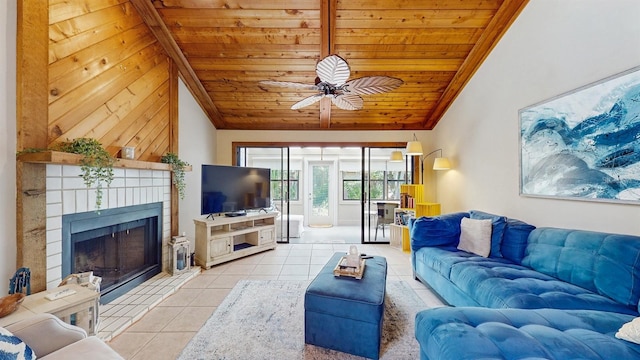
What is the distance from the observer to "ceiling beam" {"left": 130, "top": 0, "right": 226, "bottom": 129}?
2939 mm

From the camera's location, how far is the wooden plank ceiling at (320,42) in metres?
2.98

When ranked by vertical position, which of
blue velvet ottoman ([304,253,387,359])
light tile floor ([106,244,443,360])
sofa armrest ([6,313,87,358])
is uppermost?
sofa armrest ([6,313,87,358])

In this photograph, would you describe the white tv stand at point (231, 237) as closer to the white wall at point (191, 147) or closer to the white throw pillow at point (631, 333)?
the white wall at point (191, 147)

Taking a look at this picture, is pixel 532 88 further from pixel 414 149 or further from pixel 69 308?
pixel 69 308

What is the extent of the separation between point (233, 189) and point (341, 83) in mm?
2620

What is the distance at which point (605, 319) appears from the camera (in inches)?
56.9

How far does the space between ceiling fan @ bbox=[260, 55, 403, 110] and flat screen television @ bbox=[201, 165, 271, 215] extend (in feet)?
6.32

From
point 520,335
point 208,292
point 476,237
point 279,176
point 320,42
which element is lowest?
point 208,292

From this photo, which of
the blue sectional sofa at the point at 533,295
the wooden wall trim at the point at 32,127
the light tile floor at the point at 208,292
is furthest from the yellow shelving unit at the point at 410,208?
the wooden wall trim at the point at 32,127

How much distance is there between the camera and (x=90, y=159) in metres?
2.10

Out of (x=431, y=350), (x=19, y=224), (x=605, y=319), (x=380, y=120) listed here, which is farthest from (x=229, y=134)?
(x=605, y=319)

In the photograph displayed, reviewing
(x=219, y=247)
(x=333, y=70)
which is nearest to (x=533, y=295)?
(x=333, y=70)

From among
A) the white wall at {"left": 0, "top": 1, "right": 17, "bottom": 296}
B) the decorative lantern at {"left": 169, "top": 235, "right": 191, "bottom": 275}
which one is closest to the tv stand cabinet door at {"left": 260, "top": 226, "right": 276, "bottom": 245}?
the decorative lantern at {"left": 169, "top": 235, "right": 191, "bottom": 275}

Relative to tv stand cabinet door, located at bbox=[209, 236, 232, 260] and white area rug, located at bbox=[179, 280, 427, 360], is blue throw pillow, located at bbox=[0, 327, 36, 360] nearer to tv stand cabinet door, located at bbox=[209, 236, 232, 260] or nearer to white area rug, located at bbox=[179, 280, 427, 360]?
white area rug, located at bbox=[179, 280, 427, 360]
